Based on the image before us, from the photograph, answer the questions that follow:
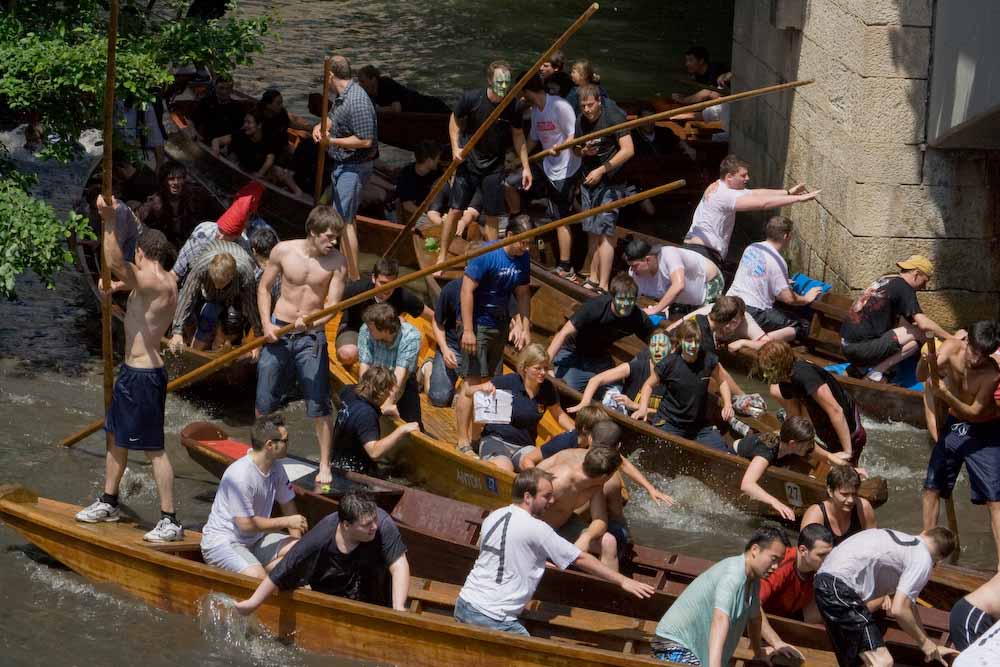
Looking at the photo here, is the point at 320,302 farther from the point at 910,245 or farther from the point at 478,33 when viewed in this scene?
the point at 478,33

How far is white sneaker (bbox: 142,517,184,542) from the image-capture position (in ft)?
28.2

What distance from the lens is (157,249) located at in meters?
8.57

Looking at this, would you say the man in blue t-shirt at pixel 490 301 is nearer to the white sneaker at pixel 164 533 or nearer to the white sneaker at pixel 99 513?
the white sneaker at pixel 164 533

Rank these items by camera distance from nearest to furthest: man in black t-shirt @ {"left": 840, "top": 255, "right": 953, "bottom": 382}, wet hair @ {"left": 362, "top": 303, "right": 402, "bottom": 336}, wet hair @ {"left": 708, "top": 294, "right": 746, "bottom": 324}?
wet hair @ {"left": 362, "top": 303, "right": 402, "bottom": 336} → wet hair @ {"left": 708, "top": 294, "right": 746, "bottom": 324} → man in black t-shirt @ {"left": 840, "top": 255, "right": 953, "bottom": 382}

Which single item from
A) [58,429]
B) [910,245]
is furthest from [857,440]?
[58,429]

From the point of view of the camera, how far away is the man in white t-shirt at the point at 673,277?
11531 millimetres

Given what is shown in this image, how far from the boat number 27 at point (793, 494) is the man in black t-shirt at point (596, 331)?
165 cm

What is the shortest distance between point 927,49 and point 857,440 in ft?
12.4

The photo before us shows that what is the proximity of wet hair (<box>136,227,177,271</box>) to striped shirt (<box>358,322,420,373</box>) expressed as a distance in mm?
1751

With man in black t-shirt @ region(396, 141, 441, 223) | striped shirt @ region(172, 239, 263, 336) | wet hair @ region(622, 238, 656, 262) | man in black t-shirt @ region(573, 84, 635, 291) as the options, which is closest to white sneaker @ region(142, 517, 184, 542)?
striped shirt @ region(172, 239, 263, 336)

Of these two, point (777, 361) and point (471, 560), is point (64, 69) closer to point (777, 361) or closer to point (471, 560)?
point (471, 560)

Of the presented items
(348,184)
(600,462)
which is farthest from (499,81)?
(600,462)

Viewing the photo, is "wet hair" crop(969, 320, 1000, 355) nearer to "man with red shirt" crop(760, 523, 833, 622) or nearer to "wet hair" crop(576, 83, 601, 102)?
"man with red shirt" crop(760, 523, 833, 622)

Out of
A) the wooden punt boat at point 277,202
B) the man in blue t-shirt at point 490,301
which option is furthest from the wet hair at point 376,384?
the wooden punt boat at point 277,202
